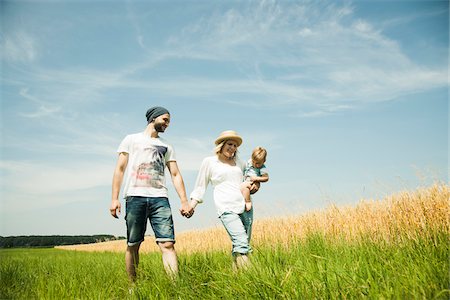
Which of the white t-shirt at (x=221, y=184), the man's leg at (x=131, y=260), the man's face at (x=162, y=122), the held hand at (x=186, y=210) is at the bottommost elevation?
the man's leg at (x=131, y=260)

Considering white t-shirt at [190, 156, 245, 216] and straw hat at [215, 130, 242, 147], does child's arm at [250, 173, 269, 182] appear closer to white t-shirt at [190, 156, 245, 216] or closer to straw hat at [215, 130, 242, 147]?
white t-shirt at [190, 156, 245, 216]

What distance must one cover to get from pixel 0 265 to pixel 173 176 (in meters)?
4.43

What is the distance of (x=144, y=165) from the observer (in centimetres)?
468

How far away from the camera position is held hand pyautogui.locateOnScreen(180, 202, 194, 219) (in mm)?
4730

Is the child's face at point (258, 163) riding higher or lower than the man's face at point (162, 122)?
lower

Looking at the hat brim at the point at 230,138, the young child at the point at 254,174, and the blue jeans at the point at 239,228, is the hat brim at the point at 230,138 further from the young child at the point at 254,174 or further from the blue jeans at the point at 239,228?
the blue jeans at the point at 239,228

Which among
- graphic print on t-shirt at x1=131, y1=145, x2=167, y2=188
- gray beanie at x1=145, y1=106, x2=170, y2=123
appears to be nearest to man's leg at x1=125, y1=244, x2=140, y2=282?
graphic print on t-shirt at x1=131, y1=145, x2=167, y2=188

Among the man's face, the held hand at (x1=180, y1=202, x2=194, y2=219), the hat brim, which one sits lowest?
the held hand at (x1=180, y1=202, x2=194, y2=219)

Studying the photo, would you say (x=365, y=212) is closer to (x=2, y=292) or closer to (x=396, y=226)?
(x=396, y=226)

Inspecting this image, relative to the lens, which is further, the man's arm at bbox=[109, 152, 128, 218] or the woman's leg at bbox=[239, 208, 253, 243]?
the woman's leg at bbox=[239, 208, 253, 243]

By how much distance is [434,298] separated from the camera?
2469mm

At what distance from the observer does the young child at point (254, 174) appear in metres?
4.94

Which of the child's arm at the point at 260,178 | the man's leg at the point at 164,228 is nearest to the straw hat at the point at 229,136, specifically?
the child's arm at the point at 260,178

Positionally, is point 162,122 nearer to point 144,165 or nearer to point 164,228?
point 144,165
